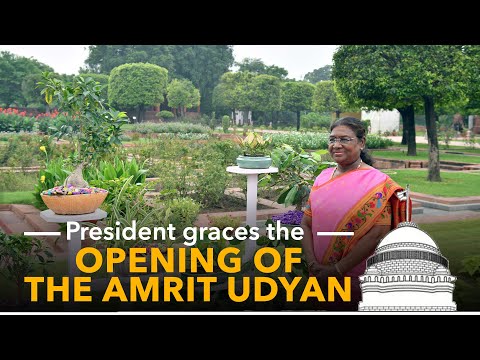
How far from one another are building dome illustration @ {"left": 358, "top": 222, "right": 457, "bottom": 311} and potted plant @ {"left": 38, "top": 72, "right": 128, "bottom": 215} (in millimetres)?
1997

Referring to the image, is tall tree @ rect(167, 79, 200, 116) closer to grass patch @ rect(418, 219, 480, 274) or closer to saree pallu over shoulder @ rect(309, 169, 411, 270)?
grass patch @ rect(418, 219, 480, 274)

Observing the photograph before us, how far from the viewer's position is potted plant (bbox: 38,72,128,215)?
4.01 meters

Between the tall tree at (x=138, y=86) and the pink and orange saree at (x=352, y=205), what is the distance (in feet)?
8.53

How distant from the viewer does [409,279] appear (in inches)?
133

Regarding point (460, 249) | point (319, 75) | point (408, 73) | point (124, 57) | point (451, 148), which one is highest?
point (408, 73)

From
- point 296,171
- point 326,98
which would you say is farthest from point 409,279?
point 326,98

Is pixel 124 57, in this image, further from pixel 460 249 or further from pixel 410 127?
pixel 410 127

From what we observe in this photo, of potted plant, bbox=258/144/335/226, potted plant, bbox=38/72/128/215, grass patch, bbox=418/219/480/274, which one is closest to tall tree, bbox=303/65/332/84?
potted plant, bbox=258/144/335/226

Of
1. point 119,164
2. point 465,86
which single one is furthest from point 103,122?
point 465,86

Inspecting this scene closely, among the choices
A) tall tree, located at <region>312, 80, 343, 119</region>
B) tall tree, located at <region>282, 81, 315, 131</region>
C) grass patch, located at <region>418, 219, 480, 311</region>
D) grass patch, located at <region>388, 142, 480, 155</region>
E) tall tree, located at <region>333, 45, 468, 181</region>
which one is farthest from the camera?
grass patch, located at <region>388, 142, 480, 155</region>

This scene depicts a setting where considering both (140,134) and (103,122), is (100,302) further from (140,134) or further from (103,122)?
(140,134)

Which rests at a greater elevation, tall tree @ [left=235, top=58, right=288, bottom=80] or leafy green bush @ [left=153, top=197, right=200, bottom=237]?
tall tree @ [left=235, top=58, right=288, bottom=80]

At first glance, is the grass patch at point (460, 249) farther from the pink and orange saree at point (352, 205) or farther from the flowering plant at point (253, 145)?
the flowering plant at point (253, 145)

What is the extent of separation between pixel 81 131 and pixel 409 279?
13.0ft
